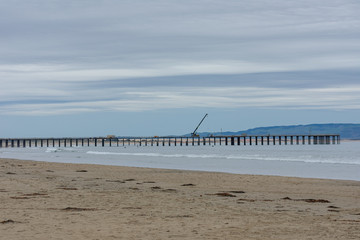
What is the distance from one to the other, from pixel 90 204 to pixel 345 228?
5.44 m

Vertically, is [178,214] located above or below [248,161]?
above

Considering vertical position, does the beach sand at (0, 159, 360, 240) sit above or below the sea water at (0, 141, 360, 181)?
above

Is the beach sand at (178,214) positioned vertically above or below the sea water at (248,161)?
above

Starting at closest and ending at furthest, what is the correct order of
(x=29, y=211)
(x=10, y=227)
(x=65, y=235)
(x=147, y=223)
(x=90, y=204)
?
1. (x=65, y=235)
2. (x=10, y=227)
3. (x=147, y=223)
4. (x=29, y=211)
5. (x=90, y=204)

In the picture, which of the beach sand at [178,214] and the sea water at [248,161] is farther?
the sea water at [248,161]

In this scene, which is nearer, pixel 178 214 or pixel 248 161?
pixel 178 214

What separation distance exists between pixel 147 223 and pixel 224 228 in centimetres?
133

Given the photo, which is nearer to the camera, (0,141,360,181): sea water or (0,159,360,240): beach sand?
(0,159,360,240): beach sand

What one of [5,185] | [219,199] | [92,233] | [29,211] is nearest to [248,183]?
[219,199]

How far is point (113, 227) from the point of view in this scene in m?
9.07

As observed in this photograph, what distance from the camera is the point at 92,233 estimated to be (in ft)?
28.0

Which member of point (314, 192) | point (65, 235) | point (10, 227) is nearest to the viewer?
point (65, 235)

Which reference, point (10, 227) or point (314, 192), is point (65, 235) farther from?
point (314, 192)

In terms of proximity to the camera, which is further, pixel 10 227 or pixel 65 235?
pixel 10 227
